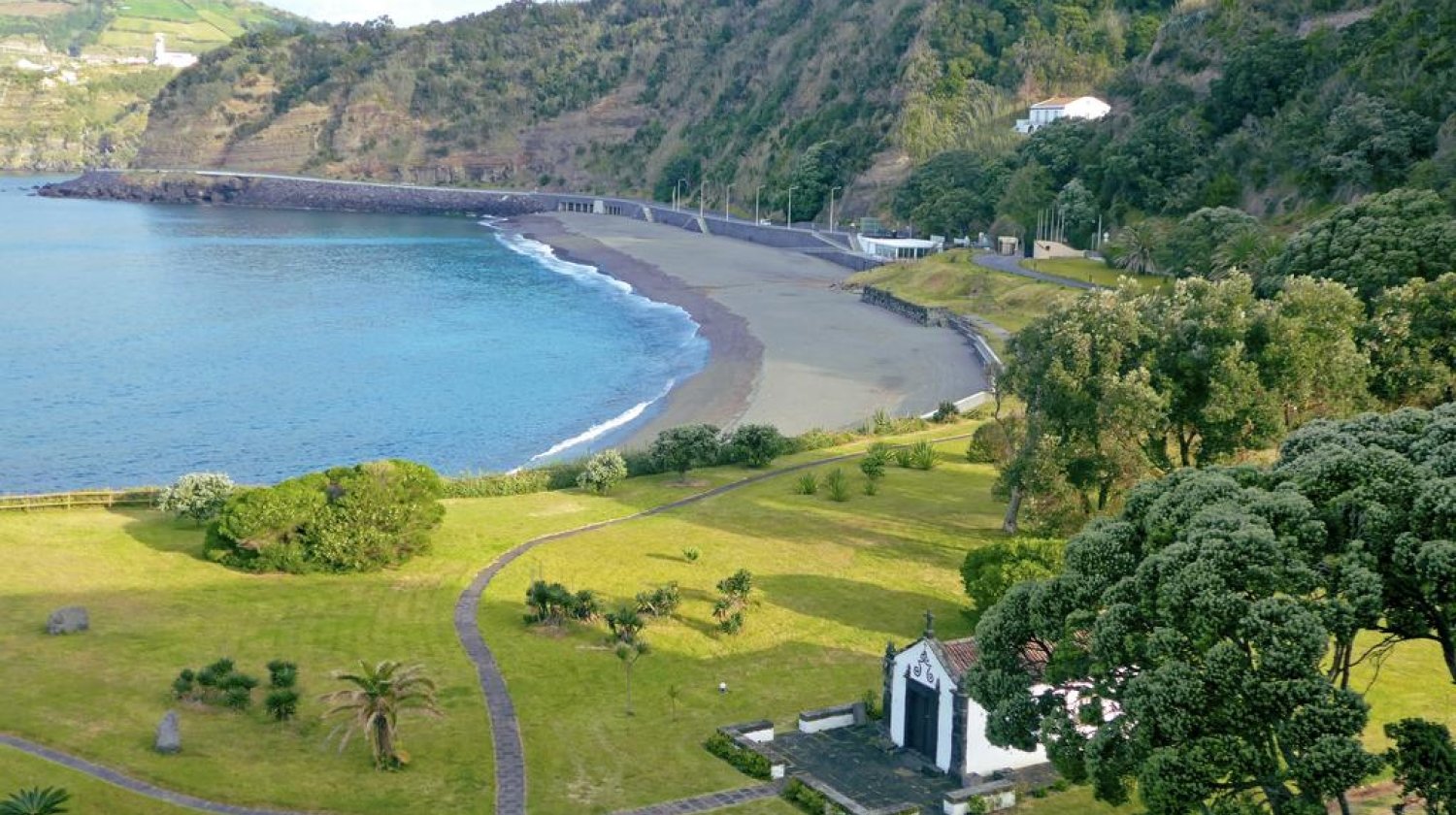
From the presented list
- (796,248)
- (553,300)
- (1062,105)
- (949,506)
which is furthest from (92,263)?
(949,506)

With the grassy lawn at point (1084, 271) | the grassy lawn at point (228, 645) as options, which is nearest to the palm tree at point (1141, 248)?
the grassy lawn at point (1084, 271)

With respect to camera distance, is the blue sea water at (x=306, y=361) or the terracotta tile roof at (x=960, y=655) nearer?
the terracotta tile roof at (x=960, y=655)

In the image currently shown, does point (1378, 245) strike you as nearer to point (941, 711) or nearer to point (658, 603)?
point (658, 603)

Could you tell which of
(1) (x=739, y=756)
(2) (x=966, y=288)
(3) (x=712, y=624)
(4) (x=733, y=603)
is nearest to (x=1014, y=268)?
(2) (x=966, y=288)

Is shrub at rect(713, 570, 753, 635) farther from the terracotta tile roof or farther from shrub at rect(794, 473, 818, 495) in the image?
shrub at rect(794, 473, 818, 495)

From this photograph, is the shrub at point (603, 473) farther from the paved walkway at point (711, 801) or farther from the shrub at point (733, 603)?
the paved walkway at point (711, 801)

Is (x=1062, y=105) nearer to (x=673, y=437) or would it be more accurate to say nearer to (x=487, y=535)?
(x=673, y=437)

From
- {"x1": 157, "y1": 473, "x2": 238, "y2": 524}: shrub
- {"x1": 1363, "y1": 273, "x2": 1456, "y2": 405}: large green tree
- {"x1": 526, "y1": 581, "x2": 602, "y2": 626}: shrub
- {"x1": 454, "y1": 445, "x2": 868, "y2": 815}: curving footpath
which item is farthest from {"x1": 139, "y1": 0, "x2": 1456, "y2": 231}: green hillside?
{"x1": 157, "y1": 473, "x2": 238, "y2": 524}: shrub
